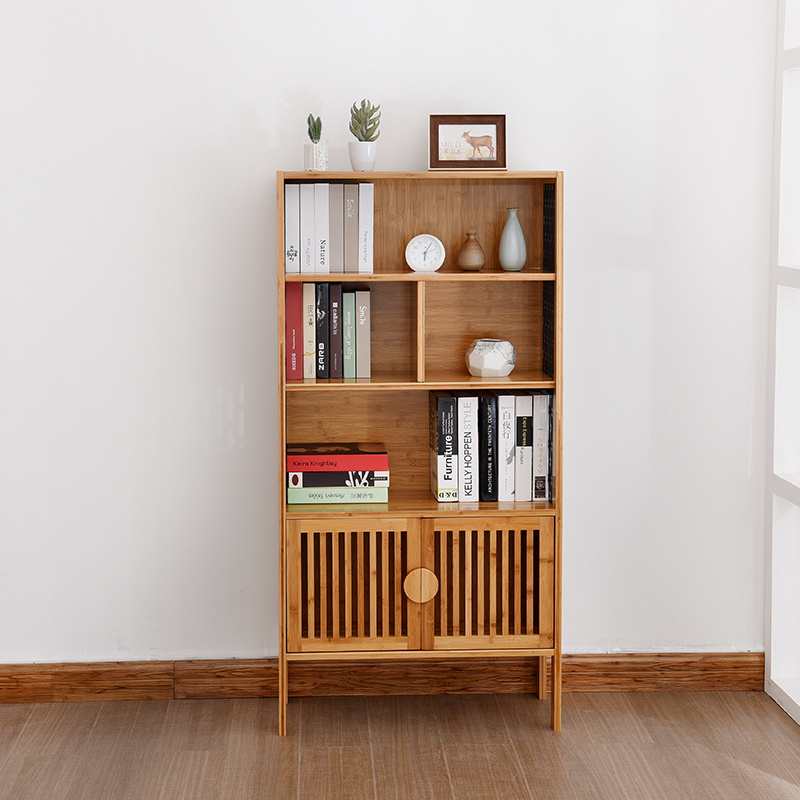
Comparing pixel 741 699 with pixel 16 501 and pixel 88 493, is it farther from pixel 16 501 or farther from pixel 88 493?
pixel 16 501

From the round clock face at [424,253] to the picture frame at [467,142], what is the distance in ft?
0.68

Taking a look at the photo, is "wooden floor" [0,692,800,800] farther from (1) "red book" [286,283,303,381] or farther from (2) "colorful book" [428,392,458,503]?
(1) "red book" [286,283,303,381]

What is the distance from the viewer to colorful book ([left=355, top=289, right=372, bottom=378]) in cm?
275

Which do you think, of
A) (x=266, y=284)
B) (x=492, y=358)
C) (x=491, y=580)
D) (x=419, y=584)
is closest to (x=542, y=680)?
(x=491, y=580)

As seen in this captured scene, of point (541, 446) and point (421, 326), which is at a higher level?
point (421, 326)

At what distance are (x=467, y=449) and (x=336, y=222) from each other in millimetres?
737

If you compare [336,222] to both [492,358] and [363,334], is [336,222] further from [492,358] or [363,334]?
[492,358]

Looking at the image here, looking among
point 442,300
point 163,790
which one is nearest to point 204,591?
point 163,790

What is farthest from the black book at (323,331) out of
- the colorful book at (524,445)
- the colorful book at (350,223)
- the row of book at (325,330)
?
the colorful book at (524,445)

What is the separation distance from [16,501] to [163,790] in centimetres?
99

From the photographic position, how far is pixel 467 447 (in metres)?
2.79

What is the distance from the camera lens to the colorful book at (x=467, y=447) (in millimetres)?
2779

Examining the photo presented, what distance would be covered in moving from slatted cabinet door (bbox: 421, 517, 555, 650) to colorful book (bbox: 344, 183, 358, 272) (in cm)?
77

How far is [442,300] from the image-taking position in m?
2.94
